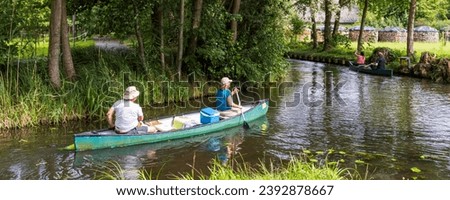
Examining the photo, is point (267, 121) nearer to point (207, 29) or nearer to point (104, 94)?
point (104, 94)

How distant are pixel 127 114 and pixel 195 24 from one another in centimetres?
949

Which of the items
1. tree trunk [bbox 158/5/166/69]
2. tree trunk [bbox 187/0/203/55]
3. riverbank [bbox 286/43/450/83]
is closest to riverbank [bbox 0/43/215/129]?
tree trunk [bbox 158/5/166/69]

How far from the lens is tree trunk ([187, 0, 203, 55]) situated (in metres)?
20.2

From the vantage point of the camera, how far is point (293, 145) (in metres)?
12.1

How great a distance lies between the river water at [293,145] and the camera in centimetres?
1023

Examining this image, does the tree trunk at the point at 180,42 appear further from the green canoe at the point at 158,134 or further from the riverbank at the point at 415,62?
the riverbank at the point at 415,62

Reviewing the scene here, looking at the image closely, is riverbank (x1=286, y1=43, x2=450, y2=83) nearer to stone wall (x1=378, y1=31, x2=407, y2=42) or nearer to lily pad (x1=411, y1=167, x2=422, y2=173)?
lily pad (x1=411, y1=167, x2=422, y2=173)

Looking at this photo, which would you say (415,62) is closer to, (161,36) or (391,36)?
(161,36)

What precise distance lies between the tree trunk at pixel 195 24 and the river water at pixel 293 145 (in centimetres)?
407

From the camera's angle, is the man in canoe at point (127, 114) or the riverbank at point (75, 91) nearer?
the man in canoe at point (127, 114)

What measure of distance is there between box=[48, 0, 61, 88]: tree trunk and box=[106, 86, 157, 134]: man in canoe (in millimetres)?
3970

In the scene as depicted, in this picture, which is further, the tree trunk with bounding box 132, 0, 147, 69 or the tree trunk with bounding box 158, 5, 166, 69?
the tree trunk with bounding box 158, 5, 166, 69

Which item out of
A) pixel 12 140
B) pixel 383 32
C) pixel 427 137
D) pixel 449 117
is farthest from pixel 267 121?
pixel 383 32

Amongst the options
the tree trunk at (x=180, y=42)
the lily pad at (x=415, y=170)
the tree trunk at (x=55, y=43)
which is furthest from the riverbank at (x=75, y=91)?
the lily pad at (x=415, y=170)
